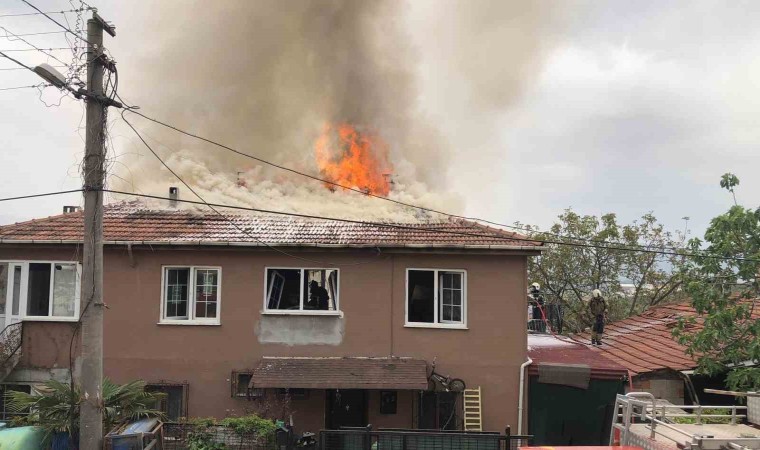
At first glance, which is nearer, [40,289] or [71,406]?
[71,406]

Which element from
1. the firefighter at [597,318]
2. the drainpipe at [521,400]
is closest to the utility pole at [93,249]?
the drainpipe at [521,400]

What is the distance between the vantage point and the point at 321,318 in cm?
1255

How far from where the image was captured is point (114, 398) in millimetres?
9977

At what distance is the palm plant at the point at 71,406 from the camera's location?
9.29 metres

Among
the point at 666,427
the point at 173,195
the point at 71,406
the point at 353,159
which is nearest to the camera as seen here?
the point at 666,427

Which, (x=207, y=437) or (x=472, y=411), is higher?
(x=472, y=411)

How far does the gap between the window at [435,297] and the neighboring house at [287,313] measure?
0.03 m

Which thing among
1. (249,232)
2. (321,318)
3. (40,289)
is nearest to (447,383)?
(321,318)

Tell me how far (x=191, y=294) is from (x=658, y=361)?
11.1 meters

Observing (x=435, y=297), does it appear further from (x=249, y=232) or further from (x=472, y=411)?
(x=249, y=232)

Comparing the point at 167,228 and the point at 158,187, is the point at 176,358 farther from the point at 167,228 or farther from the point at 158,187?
the point at 158,187

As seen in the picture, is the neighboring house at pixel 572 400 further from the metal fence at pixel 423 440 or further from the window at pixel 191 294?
the window at pixel 191 294

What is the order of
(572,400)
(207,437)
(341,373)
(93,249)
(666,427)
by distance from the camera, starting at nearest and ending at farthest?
(666,427), (93,249), (207,437), (341,373), (572,400)

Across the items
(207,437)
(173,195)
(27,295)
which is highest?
(173,195)
